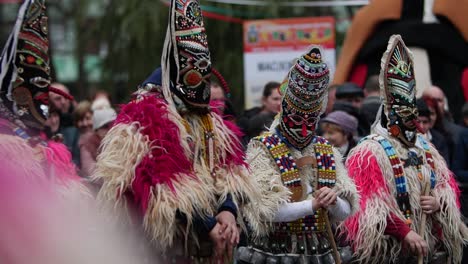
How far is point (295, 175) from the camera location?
525 centimetres

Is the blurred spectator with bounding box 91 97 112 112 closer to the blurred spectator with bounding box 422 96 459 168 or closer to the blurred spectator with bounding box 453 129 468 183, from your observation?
the blurred spectator with bounding box 422 96 459 168

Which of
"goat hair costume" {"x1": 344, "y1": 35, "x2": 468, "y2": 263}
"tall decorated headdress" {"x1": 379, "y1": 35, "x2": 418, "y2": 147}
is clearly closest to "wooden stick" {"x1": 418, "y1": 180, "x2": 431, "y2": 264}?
"goat hair costume" {"x1": 344, "y1": 35, "x2": 468, "y2": 263}

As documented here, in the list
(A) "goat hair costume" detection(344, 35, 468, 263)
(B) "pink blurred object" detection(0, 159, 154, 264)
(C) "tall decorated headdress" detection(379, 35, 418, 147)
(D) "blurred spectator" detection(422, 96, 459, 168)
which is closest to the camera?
(B) "pink blurred object" detection(0, 159, 154, 264)

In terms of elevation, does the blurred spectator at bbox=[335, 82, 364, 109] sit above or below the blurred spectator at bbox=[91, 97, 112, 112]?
above

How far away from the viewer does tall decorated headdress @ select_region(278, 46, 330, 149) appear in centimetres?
537

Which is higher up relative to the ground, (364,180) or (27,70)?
(27,70)

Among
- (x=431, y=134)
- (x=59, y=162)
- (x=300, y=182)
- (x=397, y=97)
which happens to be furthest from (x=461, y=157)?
(x=59, y=162)

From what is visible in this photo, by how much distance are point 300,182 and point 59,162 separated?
1313mm

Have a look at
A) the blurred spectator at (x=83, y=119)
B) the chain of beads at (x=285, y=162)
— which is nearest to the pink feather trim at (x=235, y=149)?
the chain of beads at (x=285, y=162)

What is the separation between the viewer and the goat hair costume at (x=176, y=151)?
439cm

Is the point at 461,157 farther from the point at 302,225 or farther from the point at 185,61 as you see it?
the point at 185,61

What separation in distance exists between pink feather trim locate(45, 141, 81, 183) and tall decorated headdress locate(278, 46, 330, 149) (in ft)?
3.93

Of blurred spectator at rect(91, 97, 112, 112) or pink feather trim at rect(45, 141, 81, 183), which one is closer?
pink feather trim at rect(45, 141, 81, 183)

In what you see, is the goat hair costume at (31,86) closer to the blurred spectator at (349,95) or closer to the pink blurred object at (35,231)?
the pink blurred object at (35,231)
